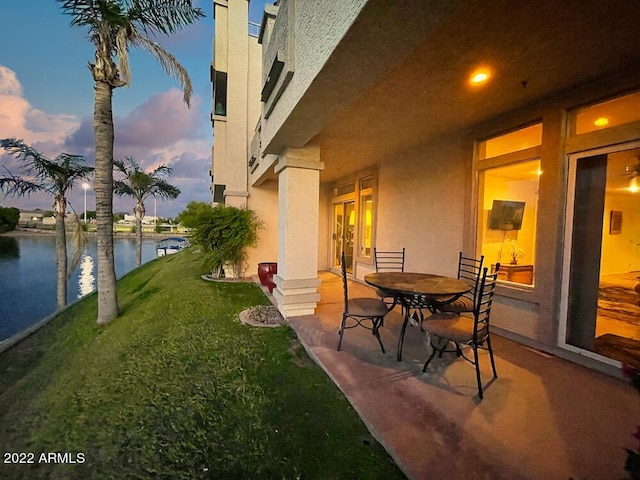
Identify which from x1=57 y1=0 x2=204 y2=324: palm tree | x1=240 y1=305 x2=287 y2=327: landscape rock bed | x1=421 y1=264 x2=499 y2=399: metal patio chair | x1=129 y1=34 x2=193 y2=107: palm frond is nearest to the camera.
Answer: x1=421 y1=264 x2=499 y2=399: metal patio chair

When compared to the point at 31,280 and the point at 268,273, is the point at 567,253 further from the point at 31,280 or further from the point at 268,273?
the point at 31,280

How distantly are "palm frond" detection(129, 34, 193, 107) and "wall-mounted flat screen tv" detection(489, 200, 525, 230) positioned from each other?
22.6ft

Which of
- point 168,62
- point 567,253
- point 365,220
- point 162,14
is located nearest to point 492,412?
point 567,253

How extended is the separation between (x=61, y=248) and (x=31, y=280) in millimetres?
9471

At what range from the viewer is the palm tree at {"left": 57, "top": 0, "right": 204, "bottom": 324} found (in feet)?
16.1

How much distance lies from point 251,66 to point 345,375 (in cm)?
897

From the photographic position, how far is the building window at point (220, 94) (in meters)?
8.09

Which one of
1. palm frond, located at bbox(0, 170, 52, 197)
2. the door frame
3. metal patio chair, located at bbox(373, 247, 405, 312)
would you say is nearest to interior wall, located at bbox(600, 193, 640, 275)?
the door frame

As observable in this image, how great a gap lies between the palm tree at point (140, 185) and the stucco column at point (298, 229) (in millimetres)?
12206

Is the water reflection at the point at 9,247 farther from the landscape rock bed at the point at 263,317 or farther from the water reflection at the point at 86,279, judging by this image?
the landscape rock bed at the point at 263,317

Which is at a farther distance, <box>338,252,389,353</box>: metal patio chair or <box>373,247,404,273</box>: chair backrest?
<box>373,247,404,273</box>: chair backrest

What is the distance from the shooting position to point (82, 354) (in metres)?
4.44

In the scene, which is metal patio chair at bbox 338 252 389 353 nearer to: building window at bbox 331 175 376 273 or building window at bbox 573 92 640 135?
building window at bbox 573 92 640 135

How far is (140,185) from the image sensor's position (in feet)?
43.8
